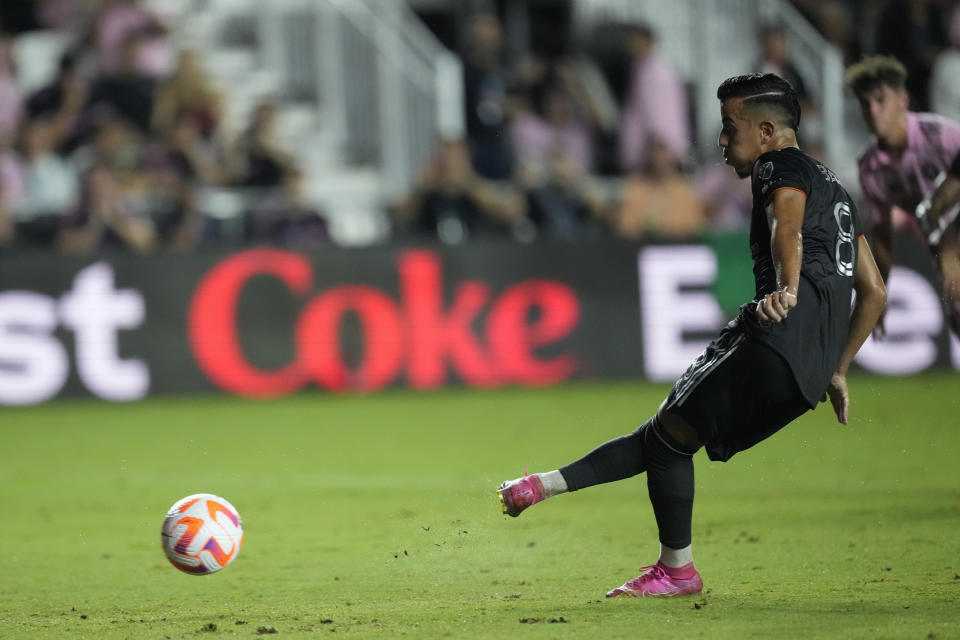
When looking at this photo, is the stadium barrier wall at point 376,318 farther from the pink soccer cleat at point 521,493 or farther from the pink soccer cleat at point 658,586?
the pink soccer cleat at point 521,493

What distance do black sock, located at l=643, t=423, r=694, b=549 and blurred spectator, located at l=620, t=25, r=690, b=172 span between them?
10.9 metres

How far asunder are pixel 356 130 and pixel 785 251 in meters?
13.7

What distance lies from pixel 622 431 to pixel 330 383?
15.3ft

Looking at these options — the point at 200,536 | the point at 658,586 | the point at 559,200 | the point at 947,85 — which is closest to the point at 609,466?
the point at 658,586

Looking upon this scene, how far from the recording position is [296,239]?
52.5 ft

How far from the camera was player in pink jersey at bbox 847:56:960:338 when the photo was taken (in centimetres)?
816

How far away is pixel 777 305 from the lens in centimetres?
539

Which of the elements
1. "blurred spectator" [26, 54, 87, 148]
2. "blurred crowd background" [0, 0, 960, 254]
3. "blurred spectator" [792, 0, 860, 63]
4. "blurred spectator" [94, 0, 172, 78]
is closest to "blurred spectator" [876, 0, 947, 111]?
"blurred crowd background" [0, 0, 960, 254]

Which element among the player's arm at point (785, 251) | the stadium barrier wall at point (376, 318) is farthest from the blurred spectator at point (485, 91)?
the player's arm at point (785, 251)

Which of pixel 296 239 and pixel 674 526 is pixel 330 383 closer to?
pixel 296 239

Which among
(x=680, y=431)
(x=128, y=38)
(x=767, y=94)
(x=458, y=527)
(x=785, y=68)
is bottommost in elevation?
(x=458, y=527)

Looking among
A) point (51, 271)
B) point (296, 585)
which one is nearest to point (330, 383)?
point (51, 271)

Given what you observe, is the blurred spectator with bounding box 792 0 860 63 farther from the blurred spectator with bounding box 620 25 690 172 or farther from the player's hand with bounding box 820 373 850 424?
the player's hand with bounding box 820 373 850 424

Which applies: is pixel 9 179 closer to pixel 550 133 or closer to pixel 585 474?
pixel 550 133
